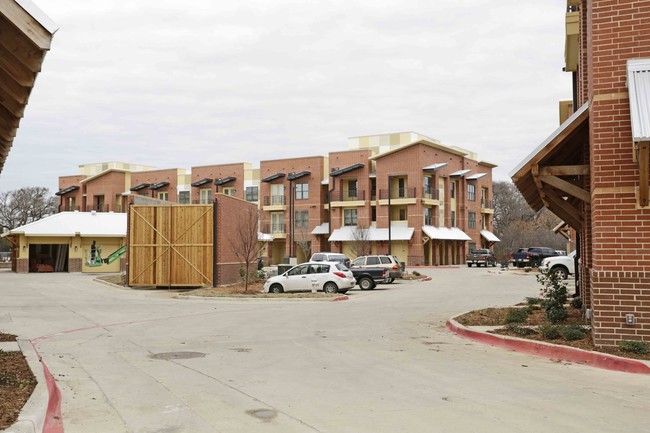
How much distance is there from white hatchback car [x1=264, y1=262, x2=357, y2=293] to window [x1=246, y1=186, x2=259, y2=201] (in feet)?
165

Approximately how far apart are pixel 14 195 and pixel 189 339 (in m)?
92.8

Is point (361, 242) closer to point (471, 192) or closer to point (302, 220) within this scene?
point (302, 220)

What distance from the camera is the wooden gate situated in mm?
32406

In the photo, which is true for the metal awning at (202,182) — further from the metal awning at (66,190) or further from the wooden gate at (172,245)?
the wooden gate at (172,245)

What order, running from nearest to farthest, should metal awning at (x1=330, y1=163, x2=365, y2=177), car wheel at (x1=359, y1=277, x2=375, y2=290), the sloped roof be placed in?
1. car wheel at (x1=359, y1=277, x2=375, y2=290)
2. the sloped roof
3. metal awning at (x1=330, y1=163, x2=365, y2=177)

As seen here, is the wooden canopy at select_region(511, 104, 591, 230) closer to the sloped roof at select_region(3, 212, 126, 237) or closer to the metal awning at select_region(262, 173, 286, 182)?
the sloped roof at select_region(3, 212, 126, 237)

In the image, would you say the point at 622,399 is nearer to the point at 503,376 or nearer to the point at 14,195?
the point at 503,376

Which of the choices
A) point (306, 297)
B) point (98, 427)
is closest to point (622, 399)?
point (98, 427)

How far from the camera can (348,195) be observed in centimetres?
7094

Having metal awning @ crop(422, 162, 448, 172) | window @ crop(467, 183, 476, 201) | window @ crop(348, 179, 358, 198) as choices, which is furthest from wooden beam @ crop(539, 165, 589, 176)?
window @ crop(467, 183, 476, 201)

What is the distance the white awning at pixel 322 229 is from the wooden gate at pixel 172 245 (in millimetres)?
39298

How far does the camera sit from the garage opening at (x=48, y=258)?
54406 mm

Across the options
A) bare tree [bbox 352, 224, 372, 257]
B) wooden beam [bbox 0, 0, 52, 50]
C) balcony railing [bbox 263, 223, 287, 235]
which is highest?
wooden beam [bbox 0, 0, 52, 50]

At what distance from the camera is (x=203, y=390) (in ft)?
28.1
